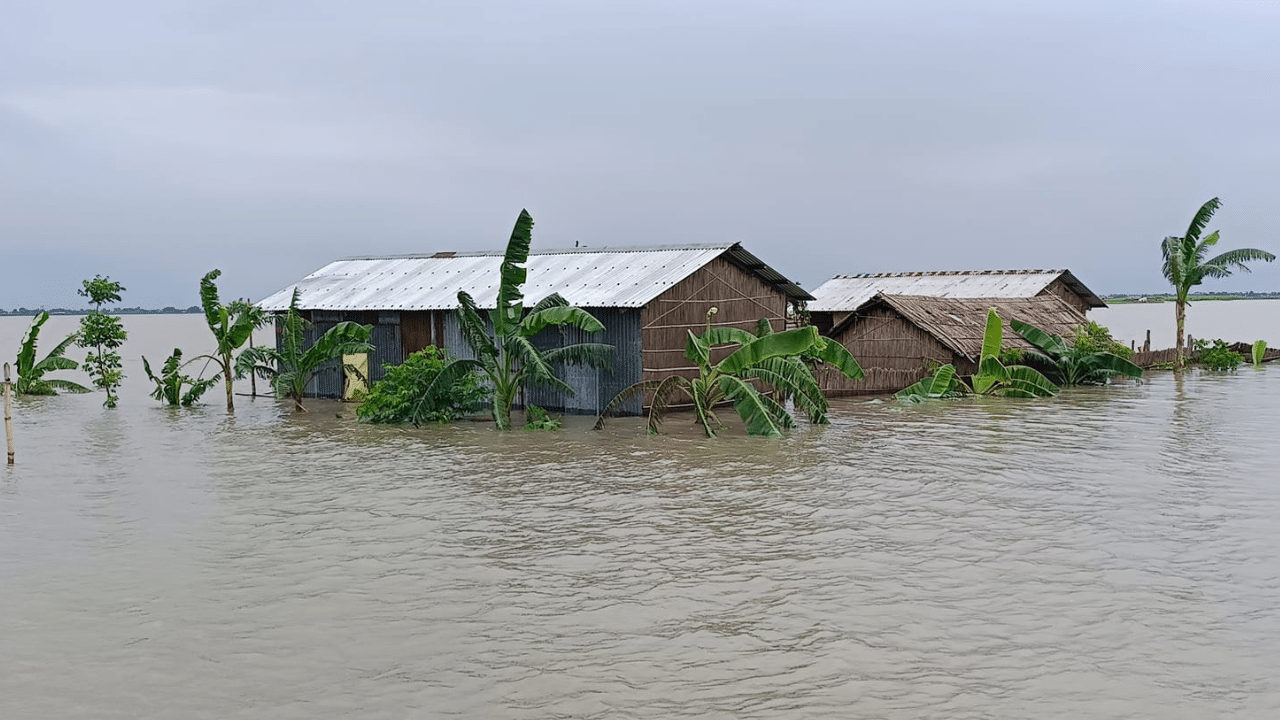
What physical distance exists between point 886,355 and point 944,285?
35.8 feet

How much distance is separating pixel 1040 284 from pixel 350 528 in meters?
26.7

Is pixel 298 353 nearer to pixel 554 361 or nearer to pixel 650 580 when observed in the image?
pixel 554 361

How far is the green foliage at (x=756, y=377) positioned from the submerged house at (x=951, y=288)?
15.1 meters

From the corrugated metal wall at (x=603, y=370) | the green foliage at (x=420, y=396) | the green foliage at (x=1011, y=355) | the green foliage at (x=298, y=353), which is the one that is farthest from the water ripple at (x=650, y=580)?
the green foliage at (x=1011, y=355)

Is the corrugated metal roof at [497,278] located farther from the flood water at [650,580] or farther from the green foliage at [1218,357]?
the green foliage at [1218,357]

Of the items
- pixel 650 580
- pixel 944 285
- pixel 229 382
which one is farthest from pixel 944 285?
pixel 650 580

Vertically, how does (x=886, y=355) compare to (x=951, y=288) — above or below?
below

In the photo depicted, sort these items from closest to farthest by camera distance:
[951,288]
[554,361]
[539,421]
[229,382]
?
[539,421], [554,361], [229,382], [951,288]

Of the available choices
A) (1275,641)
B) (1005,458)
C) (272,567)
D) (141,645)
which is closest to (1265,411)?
(1005,458)

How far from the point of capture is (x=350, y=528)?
38.5 feet

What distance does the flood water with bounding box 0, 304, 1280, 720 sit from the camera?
273 inches

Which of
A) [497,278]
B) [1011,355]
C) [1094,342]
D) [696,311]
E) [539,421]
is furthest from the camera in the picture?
[1094,342]

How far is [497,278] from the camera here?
24047 mm

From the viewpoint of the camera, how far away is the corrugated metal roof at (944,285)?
34.1 metres
